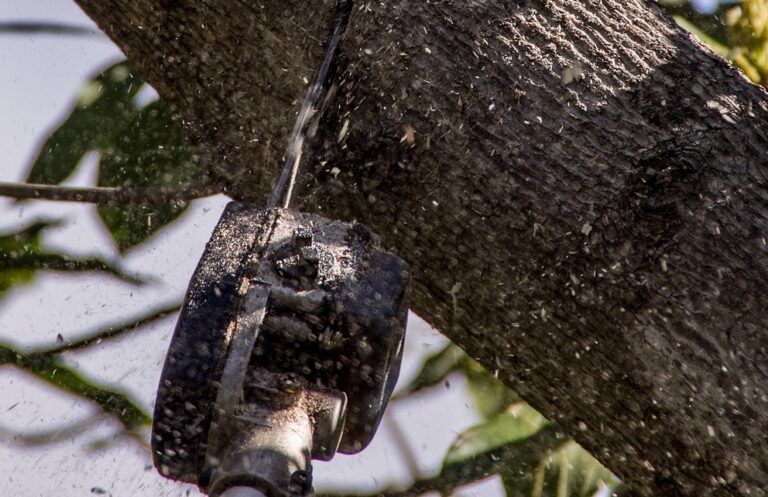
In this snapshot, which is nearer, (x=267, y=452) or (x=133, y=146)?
(x=267, y=452)

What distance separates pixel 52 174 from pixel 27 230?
18 centimetres

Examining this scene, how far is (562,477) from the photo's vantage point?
85.8 inches

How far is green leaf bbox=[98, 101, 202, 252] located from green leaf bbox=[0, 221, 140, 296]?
0.11m

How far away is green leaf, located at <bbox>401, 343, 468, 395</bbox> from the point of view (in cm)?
232

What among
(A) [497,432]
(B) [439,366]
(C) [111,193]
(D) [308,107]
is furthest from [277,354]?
(B) [439,366]

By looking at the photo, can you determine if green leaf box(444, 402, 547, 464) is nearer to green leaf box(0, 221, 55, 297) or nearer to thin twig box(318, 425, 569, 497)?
thin twig box(318, 425, 569, 497)

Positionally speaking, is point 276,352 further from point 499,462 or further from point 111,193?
point 499,462

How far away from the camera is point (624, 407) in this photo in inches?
43.5

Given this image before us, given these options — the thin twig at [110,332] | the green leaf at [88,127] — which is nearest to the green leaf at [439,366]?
the thin twig at [110,332]

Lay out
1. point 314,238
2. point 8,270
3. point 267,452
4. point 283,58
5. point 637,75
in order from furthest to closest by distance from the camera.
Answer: point 8,270, point 283,58, point 637,75, point 314,238, point 267,452

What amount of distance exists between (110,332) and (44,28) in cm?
94

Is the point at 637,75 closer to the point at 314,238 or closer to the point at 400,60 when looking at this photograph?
the point at 400,60

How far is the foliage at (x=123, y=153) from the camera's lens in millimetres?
2207

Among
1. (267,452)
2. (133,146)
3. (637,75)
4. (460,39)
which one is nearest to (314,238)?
(267,452)
